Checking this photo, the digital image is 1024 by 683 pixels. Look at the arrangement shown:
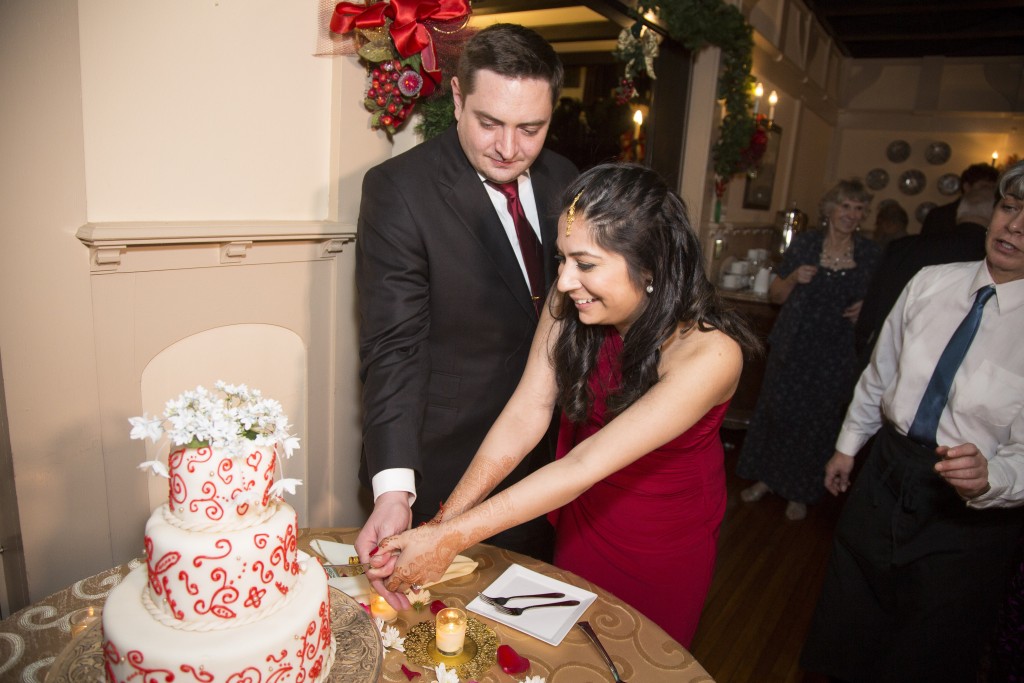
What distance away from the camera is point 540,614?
1486 mm

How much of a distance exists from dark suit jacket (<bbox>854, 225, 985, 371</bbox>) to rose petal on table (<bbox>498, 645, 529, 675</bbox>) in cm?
258

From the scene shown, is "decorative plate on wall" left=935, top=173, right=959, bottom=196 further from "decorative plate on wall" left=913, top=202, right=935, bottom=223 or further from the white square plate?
the white square plate

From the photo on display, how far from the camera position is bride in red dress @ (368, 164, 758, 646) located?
154cm

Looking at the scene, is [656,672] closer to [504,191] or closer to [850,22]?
[504,191]

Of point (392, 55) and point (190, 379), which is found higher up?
point (392, 55)

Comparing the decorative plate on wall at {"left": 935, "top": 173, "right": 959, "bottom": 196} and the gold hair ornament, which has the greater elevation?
the decorative plate on wall at {"left": 935, "top": 173, "right": 959, "bottom": 196}

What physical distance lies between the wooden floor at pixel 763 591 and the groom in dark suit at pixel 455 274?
1.47m

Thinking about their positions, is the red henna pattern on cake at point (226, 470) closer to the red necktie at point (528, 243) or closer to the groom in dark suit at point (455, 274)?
the groom in dark suit at point (455, 274)

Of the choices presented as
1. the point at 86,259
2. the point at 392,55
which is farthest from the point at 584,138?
the point at 86,259

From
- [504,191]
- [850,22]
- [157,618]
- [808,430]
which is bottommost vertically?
[808,430]

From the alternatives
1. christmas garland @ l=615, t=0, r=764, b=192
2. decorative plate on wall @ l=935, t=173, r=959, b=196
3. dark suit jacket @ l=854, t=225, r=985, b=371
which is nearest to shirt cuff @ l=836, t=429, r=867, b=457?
dark suit jacket @ l=854, t=225, r=985, b=371

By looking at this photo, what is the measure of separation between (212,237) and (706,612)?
2690 millimetres

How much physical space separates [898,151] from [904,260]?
312 inches

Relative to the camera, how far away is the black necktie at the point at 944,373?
6.61 feet
